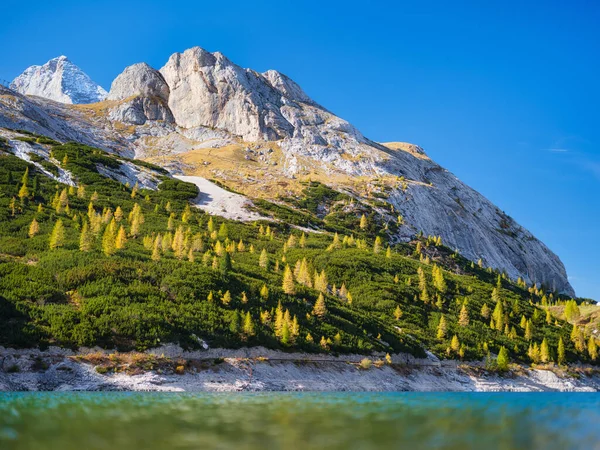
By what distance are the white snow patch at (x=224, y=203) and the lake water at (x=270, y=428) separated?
5063 inches

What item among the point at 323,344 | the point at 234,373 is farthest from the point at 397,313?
the point at 234,373

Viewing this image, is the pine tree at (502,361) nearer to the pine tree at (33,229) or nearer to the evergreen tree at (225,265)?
the evergreen tree at (225,265)

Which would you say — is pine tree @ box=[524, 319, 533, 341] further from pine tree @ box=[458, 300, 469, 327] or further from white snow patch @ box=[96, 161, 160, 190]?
white snow patch @ box=[96, 161, 160, 190]

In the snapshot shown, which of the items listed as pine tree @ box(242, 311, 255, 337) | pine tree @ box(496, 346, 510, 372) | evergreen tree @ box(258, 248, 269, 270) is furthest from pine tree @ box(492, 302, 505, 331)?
pine tree @ box(242, 311, 255, 337)

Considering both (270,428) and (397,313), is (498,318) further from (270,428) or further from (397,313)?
(270,428)

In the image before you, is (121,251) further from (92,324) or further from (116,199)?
(116,199)

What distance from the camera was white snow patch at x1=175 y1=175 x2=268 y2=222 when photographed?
159m

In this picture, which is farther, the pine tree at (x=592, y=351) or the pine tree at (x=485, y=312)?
the pine tree at (x=485, y=312)

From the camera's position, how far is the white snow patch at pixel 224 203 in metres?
159

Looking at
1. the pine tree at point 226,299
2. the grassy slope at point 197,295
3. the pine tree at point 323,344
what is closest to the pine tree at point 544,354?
the grassy slope at point 197,295

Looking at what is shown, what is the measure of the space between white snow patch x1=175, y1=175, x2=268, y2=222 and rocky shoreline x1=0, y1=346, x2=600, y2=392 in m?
93.8

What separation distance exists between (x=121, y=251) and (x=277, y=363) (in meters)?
40.0

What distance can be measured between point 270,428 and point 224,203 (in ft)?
495

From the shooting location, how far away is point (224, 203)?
555 ft
